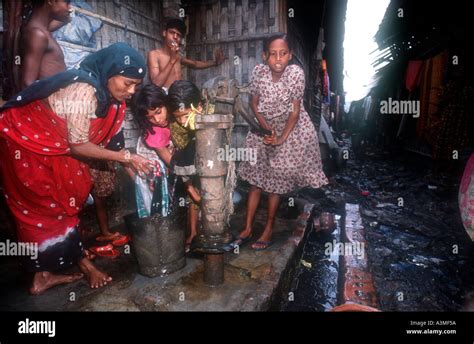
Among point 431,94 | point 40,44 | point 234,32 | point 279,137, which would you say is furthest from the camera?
point 431,94

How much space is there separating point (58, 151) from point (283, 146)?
7.44ft

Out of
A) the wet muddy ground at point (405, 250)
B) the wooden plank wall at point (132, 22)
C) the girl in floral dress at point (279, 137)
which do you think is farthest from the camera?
the wooden plank wall at point (132, 22)

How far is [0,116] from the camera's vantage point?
2096 millimetres

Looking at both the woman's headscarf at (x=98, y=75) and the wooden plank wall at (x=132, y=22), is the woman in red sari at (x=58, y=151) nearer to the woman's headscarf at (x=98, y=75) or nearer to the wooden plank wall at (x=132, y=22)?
the woman's headscarf at (x=98, y=75)

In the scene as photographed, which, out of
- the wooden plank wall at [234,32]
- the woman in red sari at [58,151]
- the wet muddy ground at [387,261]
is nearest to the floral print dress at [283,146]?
the wet muddy ground at [387,261]

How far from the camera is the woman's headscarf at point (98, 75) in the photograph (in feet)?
6.73

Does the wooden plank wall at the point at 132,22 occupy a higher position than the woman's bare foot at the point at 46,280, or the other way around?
the wooden plank wall at the point at 132,22

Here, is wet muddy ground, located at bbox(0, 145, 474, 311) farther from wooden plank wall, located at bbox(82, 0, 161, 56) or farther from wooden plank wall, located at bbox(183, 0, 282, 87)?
wooden plank wall, located at bbox(82, 0, 161, 56)

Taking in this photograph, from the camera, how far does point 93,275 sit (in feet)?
7.95

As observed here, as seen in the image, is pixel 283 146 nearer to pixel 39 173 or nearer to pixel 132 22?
pixel 39 173

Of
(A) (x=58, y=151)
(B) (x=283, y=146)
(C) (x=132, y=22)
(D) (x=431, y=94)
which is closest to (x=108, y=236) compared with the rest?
(A) (x=58, y=151)

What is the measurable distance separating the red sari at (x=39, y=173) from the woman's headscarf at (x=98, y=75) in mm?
102
